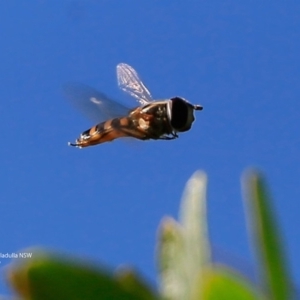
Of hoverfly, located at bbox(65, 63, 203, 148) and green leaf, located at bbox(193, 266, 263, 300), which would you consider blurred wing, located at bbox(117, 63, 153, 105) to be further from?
green leaf, located at bbox(193, 266, 263, 300)

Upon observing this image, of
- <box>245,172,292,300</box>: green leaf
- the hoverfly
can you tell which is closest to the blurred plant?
<box>245,172,292,300</box>: green leaf

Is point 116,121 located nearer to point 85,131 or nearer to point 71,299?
point 85,131

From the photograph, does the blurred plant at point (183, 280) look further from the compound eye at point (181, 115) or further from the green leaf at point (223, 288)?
the compound eye at point (181, 115)

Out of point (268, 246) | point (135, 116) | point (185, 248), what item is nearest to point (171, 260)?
point (185, 248)

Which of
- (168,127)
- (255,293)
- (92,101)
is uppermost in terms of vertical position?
(168,127)

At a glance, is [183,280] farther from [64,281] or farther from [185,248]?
[64,281]

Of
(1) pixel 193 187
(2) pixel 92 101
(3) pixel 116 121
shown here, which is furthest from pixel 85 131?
(1) pixel 193 187
